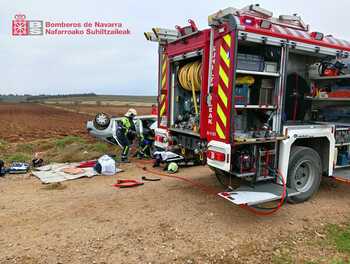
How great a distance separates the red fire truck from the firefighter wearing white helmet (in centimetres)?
298

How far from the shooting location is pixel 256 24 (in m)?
3.99

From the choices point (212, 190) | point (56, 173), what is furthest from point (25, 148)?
point (212, 190)

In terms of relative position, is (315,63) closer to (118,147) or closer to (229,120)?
(229,120)

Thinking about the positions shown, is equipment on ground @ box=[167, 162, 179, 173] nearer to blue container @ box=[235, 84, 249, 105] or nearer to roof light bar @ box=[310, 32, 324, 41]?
blue container @ box=[235, 84, 249, 105]

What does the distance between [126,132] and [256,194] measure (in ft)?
18.0

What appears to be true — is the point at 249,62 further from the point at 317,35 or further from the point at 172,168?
the point at 172,168

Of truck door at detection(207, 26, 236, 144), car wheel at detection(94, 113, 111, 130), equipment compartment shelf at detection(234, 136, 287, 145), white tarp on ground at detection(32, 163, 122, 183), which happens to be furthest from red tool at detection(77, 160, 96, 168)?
equipment compartment shelf at detection(234, 136, 287, 145)

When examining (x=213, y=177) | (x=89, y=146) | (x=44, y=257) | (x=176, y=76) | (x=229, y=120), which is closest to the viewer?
(x=44, y=257)

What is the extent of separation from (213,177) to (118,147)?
4.55 meters

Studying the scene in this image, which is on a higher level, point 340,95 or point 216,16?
point 216,16

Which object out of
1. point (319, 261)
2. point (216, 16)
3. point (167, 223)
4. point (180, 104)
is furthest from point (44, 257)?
point (216, 16)

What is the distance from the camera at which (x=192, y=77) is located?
4.74 meters

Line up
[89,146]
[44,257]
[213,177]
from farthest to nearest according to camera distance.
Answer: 1. [89,146]
2. [213,177]
3. [44,257]

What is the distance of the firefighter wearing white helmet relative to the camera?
8477mm
